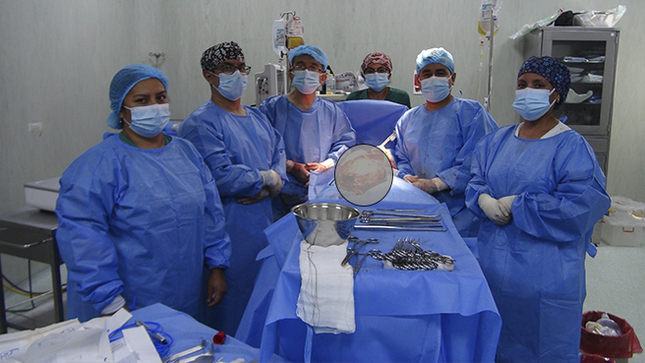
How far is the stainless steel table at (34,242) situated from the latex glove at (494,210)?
2045 millimetres

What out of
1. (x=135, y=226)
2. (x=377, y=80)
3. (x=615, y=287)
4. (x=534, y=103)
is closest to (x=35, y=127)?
(x=135, y=226)

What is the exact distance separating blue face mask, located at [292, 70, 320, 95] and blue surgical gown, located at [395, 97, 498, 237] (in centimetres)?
63

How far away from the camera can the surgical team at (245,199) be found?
5.41 feet

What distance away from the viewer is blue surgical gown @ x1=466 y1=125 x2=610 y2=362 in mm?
1772

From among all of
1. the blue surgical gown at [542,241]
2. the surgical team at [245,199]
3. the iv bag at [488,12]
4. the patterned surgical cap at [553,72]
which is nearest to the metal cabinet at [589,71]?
the iv bag at [488,12]

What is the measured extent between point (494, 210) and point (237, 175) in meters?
1.19

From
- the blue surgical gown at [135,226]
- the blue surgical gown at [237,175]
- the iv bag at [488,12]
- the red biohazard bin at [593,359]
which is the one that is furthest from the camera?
the iv bag at [488,12]

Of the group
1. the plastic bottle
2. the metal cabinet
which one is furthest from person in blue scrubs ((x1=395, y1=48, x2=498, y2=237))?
the metal cabinet

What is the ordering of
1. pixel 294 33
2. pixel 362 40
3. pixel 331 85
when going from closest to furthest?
1. pixel 294 33
2. pixel 331 85
3. pixel 362 40

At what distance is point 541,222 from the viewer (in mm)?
1782

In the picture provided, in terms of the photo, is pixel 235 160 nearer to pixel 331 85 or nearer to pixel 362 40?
pixel 331 85

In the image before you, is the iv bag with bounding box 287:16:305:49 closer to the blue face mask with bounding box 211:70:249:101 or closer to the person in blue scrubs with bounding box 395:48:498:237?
the blue face mask with bounding box 211:70:249:101

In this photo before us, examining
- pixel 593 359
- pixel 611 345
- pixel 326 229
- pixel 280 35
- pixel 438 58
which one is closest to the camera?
pixel 326 229

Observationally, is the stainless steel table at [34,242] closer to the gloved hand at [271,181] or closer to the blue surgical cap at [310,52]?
the gloved hand at [271,181]
